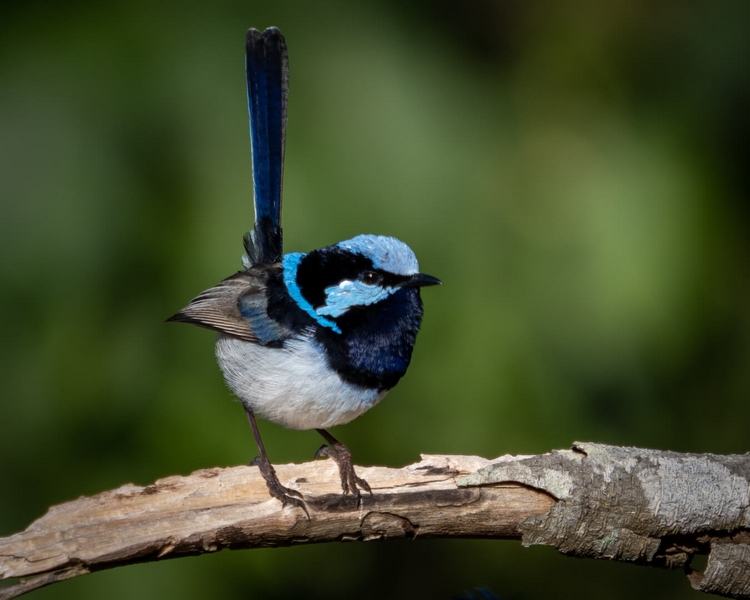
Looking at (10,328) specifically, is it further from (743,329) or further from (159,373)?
(743,329)

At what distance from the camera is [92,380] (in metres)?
3.05

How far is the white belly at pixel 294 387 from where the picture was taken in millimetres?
2896

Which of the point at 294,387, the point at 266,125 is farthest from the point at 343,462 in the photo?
the point at 266,125

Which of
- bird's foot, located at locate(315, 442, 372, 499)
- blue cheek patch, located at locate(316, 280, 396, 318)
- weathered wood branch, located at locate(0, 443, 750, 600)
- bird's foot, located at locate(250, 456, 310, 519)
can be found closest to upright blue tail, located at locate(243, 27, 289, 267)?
blue cheek patch, located at locate(316, 280, 396, 318)

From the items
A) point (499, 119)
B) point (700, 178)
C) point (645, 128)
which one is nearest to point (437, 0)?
point (499, 119)

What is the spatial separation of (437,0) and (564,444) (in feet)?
5.82

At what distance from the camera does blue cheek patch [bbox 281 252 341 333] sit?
302 cm

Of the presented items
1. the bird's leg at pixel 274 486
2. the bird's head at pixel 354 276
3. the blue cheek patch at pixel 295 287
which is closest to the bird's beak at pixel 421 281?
the bird's head at pixel 354 276

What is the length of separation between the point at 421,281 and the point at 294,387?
0.52 meters

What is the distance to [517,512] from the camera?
256 centimetres

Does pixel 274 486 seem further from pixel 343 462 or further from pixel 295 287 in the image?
pixel 295 287

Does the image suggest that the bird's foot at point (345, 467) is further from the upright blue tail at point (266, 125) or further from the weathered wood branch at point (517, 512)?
the upright blue tail at point (266, 125)

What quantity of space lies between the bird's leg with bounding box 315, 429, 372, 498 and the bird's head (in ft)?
1.29

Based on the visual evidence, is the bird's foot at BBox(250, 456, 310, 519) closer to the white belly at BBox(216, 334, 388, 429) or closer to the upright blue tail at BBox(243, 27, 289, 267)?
the white belly at BBox(216, 334, 388, 429)
